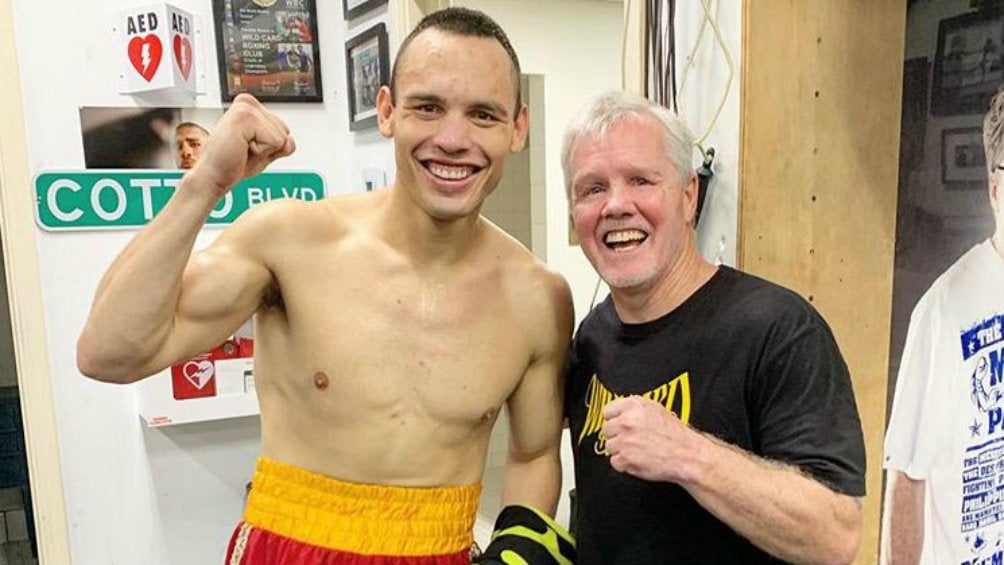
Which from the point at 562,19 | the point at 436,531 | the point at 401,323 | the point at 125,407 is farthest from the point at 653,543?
the point at 562,19

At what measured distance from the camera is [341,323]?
1285mm

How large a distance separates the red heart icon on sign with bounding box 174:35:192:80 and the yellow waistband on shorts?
4.82ft

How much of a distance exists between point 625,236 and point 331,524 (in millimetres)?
653

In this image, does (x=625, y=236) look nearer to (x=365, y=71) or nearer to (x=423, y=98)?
(x=423, y=98)

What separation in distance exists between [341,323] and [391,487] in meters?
0.28

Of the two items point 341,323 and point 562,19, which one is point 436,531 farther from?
point 562,19

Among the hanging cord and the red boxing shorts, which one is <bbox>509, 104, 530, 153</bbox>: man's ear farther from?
the red boxing shorts

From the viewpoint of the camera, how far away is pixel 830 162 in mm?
1403

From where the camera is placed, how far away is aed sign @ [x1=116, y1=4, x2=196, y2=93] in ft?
7.47

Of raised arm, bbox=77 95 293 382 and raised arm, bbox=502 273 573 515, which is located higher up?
→ raised arm, bbox=77 95 293 382

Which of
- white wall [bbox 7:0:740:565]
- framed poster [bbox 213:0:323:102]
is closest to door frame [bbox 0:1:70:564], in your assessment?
white wall [bbox 7:0:740:565]

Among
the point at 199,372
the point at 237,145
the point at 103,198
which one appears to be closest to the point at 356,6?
the point at 103,198

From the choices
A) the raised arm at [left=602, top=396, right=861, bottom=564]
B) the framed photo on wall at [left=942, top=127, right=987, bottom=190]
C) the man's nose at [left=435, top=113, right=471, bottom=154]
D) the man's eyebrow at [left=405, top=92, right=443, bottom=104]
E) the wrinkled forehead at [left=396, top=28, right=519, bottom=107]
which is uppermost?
the wrinkled forehead at [left=396, top=28, right=519, bottom=107]

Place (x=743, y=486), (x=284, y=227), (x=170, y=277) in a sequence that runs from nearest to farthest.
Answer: (x=743, y=486) < (x=170, y=277) < (x=284, y=227)
